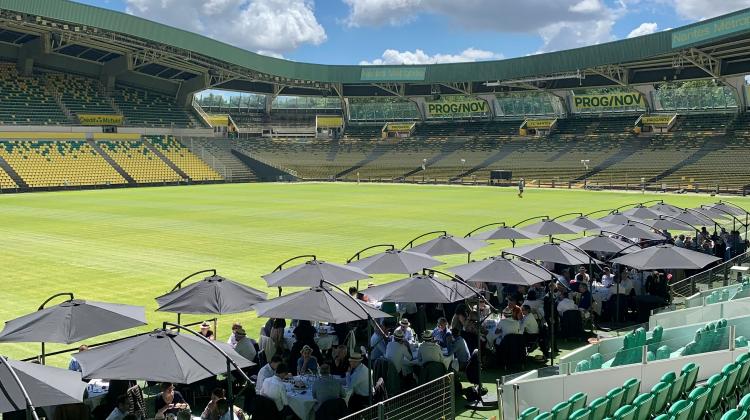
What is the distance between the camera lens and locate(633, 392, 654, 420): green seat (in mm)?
6840

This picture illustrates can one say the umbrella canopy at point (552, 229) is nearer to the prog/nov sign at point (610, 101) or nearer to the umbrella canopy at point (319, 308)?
the umbrella canopy at point (319, 308)

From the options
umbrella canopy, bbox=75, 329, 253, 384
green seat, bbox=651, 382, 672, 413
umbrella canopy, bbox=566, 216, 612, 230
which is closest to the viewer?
green seat, bbox=651, 382, 672, 413

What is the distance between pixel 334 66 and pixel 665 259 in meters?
77.6

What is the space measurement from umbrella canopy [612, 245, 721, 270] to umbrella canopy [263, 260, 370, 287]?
19.6ft

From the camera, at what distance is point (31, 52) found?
7312 centimetres

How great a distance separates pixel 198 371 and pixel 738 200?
50215mm

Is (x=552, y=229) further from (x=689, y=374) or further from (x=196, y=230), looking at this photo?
(x=196, y=230)

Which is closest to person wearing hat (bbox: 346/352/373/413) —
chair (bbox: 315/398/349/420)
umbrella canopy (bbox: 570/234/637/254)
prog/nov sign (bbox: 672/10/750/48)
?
chair (bbox: 315/398/349/420)

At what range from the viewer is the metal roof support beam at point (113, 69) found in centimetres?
7727

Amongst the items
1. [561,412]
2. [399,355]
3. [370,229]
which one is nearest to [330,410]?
[399,355]

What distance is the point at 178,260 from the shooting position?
2356 cm

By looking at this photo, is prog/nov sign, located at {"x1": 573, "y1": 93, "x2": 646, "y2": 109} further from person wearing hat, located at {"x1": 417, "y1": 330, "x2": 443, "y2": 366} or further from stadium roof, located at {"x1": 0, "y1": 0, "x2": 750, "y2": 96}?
person wearing hat, located at {"x1": 417, "y1": 330, "x2": 443, "y2": 366}

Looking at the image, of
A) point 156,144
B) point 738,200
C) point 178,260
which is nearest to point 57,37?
point 156,144

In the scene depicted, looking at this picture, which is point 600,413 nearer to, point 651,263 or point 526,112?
point 651,263
